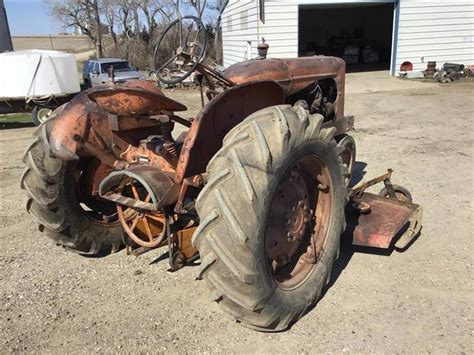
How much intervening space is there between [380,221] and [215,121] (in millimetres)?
1792

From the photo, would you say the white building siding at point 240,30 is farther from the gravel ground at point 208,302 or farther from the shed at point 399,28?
the gravel ground at point 208,302

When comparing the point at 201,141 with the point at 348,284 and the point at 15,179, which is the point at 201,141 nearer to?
the point at 348,284

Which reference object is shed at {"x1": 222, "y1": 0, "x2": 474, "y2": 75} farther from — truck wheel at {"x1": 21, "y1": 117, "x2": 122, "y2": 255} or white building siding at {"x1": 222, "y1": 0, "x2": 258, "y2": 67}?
truck wheel at {"x1": 21, "y1": 117, "x2": 122, "y2": 255}

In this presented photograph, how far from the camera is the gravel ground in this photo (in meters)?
2.74

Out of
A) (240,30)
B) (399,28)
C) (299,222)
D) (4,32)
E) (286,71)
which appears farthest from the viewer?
(240,30)

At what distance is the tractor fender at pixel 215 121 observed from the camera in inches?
107

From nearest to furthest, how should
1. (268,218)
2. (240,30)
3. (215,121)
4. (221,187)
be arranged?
1. (221,187)
2. (268,218)
3. (215,121)
4. (240,30)

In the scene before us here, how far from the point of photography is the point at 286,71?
394 centimetres

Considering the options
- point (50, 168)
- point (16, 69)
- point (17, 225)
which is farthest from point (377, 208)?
point (16, 69)

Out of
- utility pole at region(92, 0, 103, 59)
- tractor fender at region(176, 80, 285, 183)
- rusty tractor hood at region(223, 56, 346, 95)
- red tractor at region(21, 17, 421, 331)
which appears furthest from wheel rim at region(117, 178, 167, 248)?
utility pole at region(92, 0, 103, 59)

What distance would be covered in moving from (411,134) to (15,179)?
6.76 metres

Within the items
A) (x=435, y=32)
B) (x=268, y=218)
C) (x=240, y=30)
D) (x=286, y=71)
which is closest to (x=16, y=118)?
(x=240, y=30)

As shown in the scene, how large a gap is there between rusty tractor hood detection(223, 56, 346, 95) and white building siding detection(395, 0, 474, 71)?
46.4 feet

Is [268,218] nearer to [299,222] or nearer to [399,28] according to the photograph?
[299,222]
